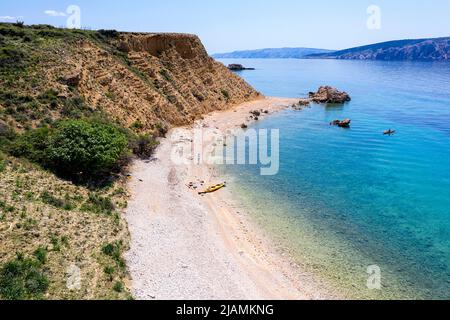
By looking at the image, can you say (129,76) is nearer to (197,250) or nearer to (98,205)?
(98,205)

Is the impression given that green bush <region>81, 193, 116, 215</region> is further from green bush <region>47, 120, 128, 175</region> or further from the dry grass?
green bush <region>47, 120, 128, 175</region>

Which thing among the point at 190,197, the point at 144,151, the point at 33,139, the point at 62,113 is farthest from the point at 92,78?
the point at 190,197

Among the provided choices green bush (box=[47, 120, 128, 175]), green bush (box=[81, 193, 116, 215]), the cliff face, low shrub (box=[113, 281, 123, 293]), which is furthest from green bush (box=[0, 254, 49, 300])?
the cliff face

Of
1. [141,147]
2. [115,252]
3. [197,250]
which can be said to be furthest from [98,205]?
[141,147]

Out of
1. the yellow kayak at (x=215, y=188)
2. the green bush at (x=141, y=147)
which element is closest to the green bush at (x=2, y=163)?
the green bush at (x=141, y=147)

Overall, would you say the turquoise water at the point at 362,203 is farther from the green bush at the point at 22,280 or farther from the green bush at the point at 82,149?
the green bush at the point at 22,280
